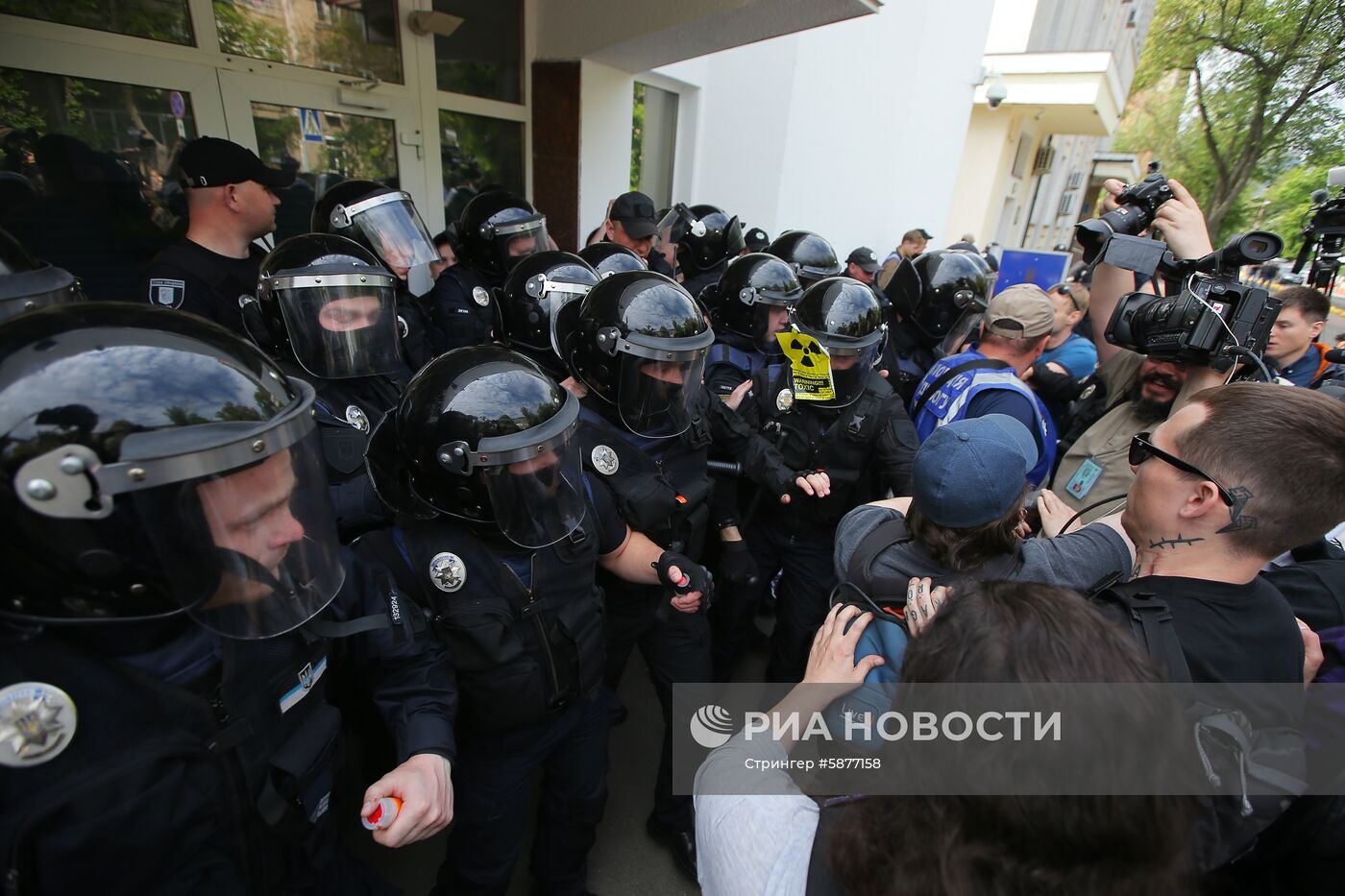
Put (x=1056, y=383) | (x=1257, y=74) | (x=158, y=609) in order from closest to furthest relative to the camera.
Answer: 1. (x=158, y=609)
2. (x=1056, y=383)
3. (x=1257, y=74)

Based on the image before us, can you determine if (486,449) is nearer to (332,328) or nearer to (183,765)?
(183,765)

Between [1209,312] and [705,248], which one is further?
[705,248]

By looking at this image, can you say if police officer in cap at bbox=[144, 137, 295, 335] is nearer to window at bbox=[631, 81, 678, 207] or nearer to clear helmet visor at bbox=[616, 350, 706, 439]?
clear helmet visor at bbox=[616, 350, 706, 439]

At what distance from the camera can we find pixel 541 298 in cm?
280

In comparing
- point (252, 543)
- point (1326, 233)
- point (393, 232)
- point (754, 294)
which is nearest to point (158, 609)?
point (252, 543)

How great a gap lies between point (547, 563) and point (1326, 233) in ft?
9.70

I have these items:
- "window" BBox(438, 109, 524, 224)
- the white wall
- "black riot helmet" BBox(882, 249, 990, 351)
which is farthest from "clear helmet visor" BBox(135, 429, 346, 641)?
the white wall

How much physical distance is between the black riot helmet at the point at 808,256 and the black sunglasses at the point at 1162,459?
324 cm

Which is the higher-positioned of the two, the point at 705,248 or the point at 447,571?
the point at 705,248

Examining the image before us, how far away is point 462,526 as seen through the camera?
1.67 meters

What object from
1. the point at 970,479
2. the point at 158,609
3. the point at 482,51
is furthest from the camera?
the point at 482,51

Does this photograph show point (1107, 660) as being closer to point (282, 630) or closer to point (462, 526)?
point (282, 630)

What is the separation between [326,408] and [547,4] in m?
4.70

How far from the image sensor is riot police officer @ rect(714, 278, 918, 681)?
2.65 metres
